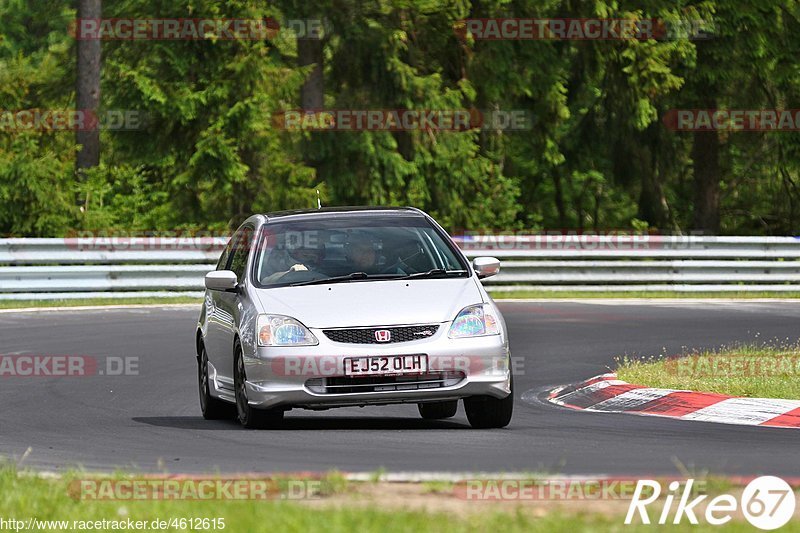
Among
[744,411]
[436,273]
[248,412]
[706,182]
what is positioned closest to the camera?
[248,412]

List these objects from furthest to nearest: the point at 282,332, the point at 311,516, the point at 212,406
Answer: the point at 212,406 < the point at 282,332 < the point at 311,516

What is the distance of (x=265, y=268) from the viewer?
1190 cm

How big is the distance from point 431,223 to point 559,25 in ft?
83.6

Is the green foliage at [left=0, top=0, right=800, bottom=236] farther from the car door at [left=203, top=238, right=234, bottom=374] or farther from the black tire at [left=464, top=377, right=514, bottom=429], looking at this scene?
the black tire at [left=464, top=377, right=514, bottom=429]

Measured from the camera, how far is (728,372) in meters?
14.5

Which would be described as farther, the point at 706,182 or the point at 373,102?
the point at 706,182

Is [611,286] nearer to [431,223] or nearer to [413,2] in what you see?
[413,2]

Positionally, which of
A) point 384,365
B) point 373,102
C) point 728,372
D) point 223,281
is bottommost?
point 728,372

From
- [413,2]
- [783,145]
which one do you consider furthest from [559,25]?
[783,145]

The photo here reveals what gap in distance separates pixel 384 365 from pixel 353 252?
1.42 m

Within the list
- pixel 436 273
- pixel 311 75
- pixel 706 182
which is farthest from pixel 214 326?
pixel 706 182

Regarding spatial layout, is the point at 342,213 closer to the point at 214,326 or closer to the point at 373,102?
the point at 214,326

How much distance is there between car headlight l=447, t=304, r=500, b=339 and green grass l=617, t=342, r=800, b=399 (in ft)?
9.13

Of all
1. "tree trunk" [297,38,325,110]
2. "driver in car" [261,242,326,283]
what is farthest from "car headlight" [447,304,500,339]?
"tree trunk" [297,38,325,110]
